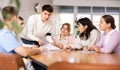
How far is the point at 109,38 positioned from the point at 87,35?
2.14ft

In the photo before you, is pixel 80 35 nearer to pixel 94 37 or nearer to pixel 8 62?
pixel 94 37

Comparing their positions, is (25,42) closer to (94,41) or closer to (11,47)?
(94,41)

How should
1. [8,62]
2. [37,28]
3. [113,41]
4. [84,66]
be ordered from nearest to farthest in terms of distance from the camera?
1. [84,66]
2. [8,62]
3. [113,41]
4. [37,28]

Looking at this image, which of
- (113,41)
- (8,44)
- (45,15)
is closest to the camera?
(8,44)

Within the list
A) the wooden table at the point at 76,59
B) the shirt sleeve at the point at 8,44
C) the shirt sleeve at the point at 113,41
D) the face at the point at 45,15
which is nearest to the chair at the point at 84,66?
the wooden table at the point at 76,59

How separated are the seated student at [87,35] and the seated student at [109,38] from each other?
10.6 inches

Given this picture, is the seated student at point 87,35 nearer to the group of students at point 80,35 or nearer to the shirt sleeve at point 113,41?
the group of students at point 80,35

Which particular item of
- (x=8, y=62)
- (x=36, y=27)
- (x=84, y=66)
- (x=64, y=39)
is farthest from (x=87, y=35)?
(x=84, y=66)

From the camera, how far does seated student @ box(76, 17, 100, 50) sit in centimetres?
345

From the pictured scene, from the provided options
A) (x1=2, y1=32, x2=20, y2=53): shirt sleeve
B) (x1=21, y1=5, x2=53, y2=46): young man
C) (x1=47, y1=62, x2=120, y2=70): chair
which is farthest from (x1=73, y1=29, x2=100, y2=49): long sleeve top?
(x1=47, y1=62, x2=120, y2=70): chair

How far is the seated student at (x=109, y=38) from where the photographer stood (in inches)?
110

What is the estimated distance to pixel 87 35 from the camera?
3.52m

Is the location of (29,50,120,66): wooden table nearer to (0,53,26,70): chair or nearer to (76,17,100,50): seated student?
(0,53,26,70): chair

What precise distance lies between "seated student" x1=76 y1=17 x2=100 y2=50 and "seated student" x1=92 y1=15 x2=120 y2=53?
0.27 m
